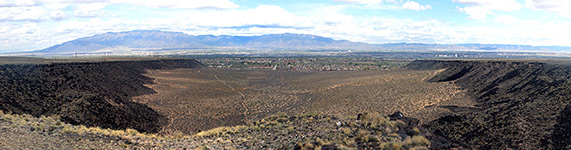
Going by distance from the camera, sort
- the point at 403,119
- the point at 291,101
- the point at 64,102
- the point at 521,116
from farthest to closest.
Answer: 1. the point at 291,101
2. the point at 64,102
3. the point at 403,119
4. the point at 521,116

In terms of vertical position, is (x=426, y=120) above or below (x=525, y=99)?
below

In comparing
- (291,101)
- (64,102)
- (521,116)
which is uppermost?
(521,116)

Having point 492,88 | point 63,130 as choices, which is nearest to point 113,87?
point 63,130

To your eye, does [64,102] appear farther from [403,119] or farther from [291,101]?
[291,101]

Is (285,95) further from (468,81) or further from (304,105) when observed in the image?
(468,81)

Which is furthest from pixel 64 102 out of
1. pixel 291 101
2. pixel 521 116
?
pixel 521 116

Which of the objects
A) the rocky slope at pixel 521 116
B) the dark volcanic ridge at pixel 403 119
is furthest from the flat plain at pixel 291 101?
the rocky slope at pixel 521 116

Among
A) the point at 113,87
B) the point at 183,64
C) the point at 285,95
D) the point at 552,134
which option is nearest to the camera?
the point at 552,134

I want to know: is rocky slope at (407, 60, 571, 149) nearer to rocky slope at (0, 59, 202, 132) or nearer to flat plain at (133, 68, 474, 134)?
flat plain at (133, 68, 474, 134)
